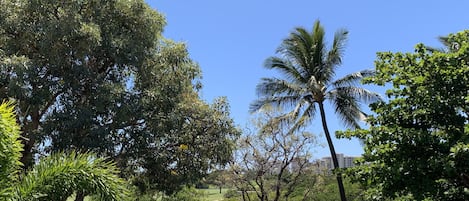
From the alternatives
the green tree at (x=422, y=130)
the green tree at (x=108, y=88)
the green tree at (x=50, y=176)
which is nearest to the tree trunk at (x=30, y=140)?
the green tree at (x=108, y=88)

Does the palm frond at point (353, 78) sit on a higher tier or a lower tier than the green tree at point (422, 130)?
higher

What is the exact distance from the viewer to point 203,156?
512 inches

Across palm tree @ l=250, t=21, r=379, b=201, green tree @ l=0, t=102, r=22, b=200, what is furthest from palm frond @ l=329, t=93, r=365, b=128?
green tree @ l=0, t=102, r=22, b=200

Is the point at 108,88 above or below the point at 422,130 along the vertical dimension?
above

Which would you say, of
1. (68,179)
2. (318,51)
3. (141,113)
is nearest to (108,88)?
(141,113)

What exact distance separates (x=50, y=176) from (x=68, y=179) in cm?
21

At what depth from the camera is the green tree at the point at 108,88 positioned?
10648 millimetres

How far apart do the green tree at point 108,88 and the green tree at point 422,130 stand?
4.88 meters

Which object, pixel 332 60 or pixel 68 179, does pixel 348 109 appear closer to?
pixel 332 60

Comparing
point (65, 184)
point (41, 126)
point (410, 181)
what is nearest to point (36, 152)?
point (41, 126)

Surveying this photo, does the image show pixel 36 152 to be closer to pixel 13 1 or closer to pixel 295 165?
pixel 13 1

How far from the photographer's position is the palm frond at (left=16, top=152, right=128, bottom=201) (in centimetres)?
574

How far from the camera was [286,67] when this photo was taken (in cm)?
1747

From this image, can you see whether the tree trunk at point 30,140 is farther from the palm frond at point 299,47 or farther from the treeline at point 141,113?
the palm frond at point 299,47
